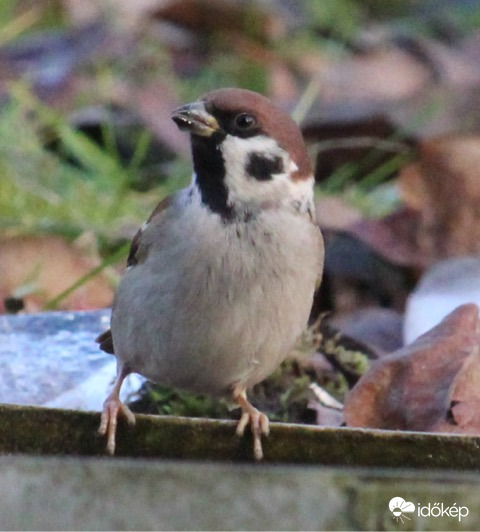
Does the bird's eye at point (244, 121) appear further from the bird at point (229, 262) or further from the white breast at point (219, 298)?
the white breast at point (219, 298)

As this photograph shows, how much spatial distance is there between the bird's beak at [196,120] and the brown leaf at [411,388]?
647 mm

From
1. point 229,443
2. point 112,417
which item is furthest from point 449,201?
point 229,443

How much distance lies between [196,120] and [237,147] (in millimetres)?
113

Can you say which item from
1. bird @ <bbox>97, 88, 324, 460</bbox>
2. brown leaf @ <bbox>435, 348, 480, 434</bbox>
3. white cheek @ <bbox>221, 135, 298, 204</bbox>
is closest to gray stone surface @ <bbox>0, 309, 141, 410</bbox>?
bird @ <bbox>97, 88, 324, 460</bbox>

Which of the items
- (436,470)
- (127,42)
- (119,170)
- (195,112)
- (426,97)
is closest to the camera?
(436,470)

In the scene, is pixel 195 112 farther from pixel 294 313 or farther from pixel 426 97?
pixel 426 97

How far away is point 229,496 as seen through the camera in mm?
2061

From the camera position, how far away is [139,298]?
9.68 ft

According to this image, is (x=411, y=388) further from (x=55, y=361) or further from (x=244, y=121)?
(x=55, y=361)

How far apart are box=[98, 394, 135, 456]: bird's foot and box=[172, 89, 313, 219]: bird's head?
55 cm

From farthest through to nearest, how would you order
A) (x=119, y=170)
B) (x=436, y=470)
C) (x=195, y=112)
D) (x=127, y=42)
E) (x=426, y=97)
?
1. (x=127, y=42)
2. (x=426, y=97)
3. (x=119, y=170)
4. (x=195, y=112)
5. (x=436, y=470)

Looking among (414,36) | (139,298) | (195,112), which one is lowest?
(414,36)

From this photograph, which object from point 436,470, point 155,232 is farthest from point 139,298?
point 436,470

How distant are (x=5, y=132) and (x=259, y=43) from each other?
7.07ft
